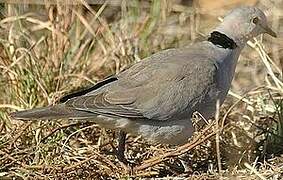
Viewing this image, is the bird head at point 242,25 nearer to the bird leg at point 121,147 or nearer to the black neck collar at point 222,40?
the black neck collar at point 222,40

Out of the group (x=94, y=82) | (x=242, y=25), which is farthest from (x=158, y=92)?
(x=94, y=82)

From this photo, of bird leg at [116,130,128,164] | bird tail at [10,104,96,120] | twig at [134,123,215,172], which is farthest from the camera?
bird leg at [116,130,128,164]

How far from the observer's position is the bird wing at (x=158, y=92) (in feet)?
14.0

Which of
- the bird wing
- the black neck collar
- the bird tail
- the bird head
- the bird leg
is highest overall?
the bird head

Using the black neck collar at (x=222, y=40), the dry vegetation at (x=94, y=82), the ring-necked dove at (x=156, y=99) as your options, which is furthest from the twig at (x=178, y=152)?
the black neck collar at (x=222, y=40)

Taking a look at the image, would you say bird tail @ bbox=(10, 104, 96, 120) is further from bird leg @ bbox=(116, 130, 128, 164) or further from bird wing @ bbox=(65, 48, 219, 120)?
bird leg @ bbox=(116, 130, 128, 164)

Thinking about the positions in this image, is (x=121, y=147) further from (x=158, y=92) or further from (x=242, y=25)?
(x=242, y=25)

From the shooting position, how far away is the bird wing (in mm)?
4258

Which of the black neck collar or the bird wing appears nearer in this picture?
the bird wing

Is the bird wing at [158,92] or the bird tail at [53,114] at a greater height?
the bird wing at [158,92]

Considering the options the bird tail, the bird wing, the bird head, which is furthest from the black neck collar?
the bird tail

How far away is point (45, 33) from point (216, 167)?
222 centimetres

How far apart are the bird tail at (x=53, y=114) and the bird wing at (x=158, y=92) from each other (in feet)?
0.10

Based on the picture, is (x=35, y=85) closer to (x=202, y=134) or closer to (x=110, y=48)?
(x=110, y=48)
